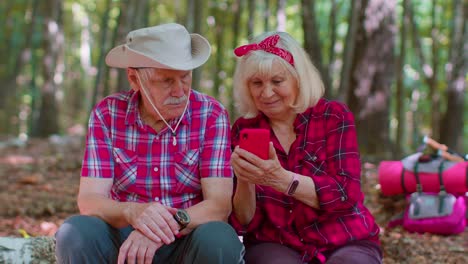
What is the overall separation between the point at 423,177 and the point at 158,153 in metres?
3.02

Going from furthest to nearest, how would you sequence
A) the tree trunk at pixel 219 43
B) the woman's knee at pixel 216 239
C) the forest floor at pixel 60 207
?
1. the tree trunk at pixel 219 43
2. the forest floor at pixel 60 207
3. the woman's knee at pixel 216 239

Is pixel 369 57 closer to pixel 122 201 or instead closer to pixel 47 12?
pixel 122 201

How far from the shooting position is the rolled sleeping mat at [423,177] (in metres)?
5.22

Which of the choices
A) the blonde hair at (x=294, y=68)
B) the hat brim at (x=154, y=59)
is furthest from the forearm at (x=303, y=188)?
the hat brim at (x=154, y=59)

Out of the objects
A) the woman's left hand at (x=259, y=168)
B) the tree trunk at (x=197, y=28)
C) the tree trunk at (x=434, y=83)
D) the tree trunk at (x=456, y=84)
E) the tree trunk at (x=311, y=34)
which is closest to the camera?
the woman's left hand at (x=259, y=168)

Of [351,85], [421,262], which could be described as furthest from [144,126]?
[351,85]

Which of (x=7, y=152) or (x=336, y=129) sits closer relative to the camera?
(x=336, y=129)

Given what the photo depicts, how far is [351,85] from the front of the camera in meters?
8.39

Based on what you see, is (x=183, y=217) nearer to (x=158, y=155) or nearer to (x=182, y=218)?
(x=182, y=218)

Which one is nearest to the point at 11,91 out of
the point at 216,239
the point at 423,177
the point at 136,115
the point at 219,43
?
the point at 219,43

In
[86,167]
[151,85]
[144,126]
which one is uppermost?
[151,85]

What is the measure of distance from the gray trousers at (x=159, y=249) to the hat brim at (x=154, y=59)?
0.77 m

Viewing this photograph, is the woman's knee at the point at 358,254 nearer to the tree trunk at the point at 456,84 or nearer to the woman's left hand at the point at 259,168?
the woman's left hand at the point at 259,168

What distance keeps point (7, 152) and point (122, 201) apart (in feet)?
28.1
